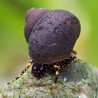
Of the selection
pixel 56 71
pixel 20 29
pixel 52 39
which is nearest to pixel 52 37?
pixel 52 39

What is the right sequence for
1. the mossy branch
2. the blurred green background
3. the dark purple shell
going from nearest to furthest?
1. the mossy branch
2. the dark purple shell
3. the blurred green background

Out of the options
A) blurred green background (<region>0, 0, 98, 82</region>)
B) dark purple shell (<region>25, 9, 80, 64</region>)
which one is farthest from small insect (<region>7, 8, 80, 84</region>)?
blurred green background (<region>0, 0, 98, 82</region>)

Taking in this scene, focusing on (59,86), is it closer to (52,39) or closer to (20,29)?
(52,39)

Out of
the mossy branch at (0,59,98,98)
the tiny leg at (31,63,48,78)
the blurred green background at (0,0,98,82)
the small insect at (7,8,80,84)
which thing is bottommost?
the blurred green background at (0,0,98,82)

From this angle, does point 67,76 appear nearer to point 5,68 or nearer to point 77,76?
point 77,76

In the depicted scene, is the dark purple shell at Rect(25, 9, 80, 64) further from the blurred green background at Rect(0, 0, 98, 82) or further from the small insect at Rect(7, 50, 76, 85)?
the blurred green background at Rect(0, 0, 98, 82)

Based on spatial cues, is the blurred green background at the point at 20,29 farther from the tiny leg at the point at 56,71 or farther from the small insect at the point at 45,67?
the tiny leg at the point at 56,71

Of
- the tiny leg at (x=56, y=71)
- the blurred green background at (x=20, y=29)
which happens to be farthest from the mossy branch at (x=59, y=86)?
the blurred green background at (x=20, y=29)
